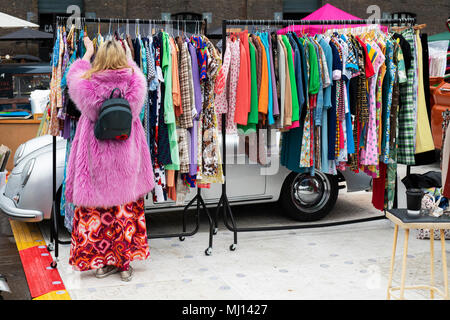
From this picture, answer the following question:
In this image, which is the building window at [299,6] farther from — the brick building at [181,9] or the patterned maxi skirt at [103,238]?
the patterned maxi skirt at [103,238]

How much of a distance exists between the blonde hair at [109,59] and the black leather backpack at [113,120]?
11.3 inches

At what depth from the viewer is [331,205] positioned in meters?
6.63

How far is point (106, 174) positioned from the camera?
14.6 feet

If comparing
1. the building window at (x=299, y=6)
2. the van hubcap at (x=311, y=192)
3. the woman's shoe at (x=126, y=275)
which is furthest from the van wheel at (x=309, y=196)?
the building window at (x=299, y=6)

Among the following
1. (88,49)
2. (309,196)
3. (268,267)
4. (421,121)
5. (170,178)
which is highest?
(88,49)

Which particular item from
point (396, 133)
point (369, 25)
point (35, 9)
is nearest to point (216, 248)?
point (396, 133)

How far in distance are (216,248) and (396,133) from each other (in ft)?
7.50

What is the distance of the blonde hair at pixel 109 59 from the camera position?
4.43m

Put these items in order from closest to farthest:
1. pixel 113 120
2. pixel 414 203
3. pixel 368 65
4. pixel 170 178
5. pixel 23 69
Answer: pixel 414 203
pixel 113 120
pixel 170 178
pixel 368 65
pixel 23 69

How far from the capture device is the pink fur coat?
4.39m

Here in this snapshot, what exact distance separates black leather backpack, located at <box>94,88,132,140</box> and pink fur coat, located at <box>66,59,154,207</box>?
0.12 metres

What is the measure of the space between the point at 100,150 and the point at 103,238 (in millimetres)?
765

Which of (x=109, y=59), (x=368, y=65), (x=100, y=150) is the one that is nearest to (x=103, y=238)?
(x=100, y=150)

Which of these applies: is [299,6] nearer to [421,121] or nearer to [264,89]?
[421,121]
